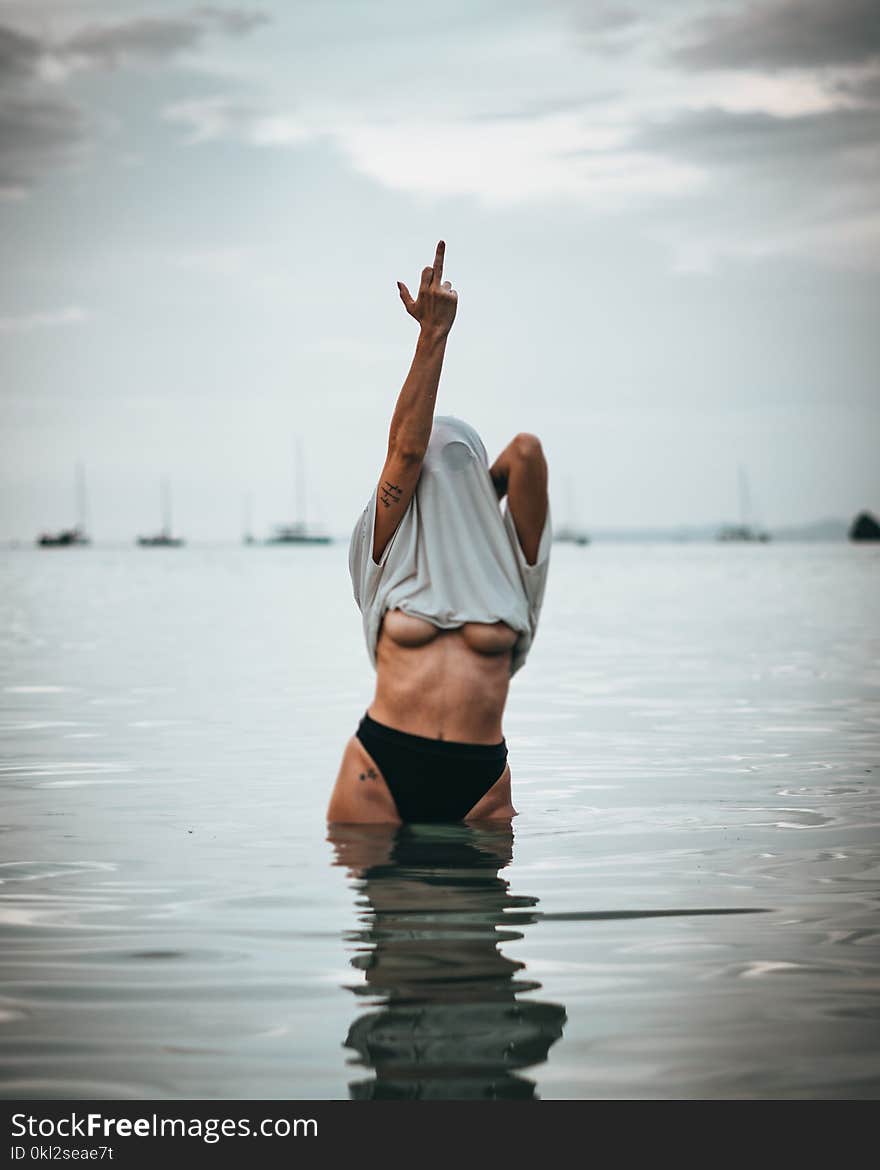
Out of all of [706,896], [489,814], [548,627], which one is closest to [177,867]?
[489,814]

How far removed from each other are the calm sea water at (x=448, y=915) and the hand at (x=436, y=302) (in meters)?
2.26

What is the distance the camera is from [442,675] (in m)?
6.55

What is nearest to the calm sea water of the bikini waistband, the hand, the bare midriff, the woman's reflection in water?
the woman's reflection in water

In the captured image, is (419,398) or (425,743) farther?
(425,743)

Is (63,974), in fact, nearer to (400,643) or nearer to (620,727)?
(400,643)

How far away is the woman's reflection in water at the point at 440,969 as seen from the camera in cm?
405

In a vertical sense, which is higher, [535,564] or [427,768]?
[535,564]

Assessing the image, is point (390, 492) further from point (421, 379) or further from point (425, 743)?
point (425, 743)

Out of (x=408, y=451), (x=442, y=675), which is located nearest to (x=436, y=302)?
(x=408, y=451)

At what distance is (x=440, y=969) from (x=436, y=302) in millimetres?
2715

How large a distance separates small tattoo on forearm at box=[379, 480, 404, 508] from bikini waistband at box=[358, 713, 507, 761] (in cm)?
95

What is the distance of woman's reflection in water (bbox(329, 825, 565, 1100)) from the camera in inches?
159

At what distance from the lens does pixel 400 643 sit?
6.59 meters

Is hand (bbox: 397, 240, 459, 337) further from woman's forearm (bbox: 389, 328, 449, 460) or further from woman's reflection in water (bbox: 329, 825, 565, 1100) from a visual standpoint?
woman's reflection in water (bbox: 329, 825, 565, 1100)
